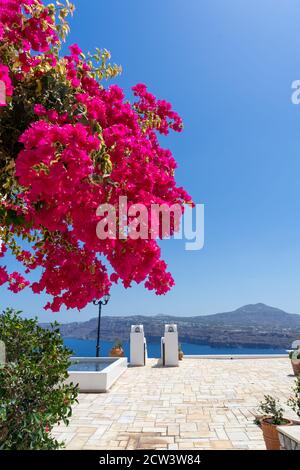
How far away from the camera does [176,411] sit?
848 centimetres

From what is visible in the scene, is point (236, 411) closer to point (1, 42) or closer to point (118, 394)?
point (118, 394)

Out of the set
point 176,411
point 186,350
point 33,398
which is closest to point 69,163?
point 33,398

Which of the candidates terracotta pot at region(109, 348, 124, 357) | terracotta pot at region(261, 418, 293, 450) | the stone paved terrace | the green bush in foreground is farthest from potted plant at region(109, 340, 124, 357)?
the green bush in foreground

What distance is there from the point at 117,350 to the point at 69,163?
16.8 meters

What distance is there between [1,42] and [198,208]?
6.72 ft

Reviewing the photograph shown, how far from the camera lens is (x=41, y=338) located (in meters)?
4.89

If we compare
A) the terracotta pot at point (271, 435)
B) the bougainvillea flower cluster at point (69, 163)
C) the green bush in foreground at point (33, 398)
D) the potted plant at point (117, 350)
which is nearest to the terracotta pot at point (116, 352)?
the potted plant at point (117, 350)

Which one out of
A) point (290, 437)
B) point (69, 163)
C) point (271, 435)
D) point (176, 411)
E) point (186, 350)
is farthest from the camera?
point (186, 350)

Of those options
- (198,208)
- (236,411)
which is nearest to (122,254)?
(198,208)

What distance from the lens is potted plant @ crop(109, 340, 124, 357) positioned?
711 inches

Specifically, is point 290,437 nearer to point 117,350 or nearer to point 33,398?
point 33,398

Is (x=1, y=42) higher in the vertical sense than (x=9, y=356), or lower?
higher

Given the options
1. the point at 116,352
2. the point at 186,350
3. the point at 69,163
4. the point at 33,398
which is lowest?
the point at 186,350

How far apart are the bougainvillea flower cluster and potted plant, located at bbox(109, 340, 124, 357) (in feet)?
48.5
